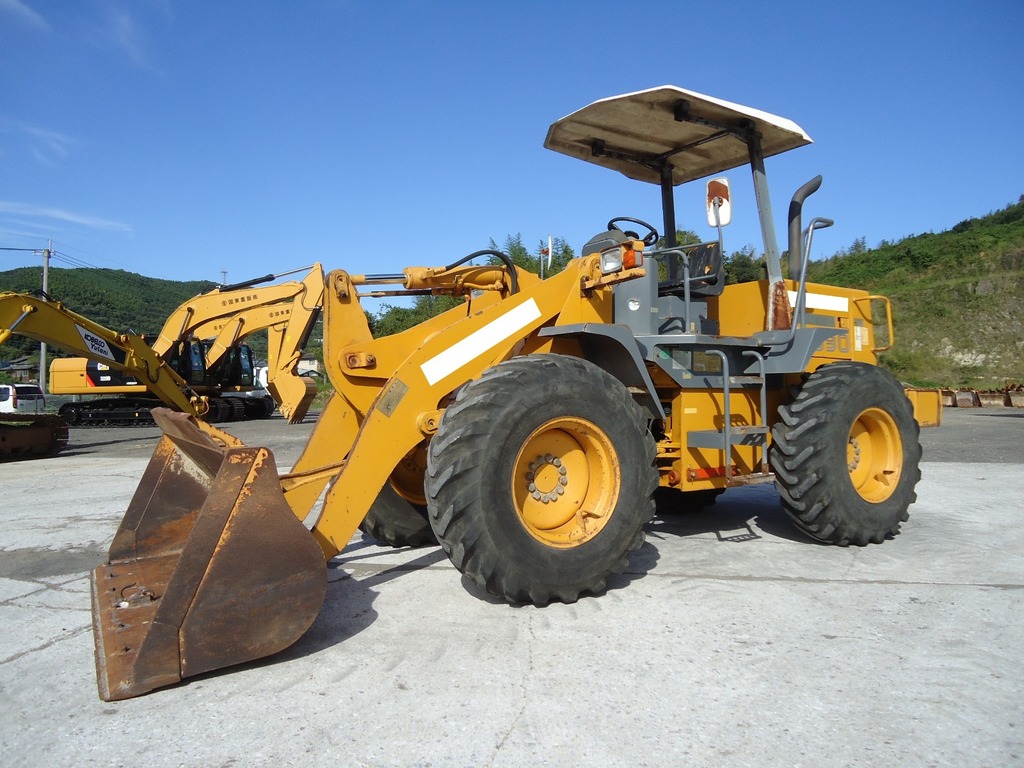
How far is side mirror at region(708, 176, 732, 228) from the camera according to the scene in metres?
4.64

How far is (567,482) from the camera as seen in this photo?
13.1ft

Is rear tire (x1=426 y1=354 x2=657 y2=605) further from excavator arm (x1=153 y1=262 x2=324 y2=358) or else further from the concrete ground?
excavator arm (x1=153 y1=262 x2=324 y2=358)

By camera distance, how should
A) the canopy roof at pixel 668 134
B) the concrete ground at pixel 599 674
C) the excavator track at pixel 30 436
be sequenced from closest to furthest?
the concrete ground at pixel 599 674 → the canopy roof at pixel 668 134 → the excavator track at pixel 30 436

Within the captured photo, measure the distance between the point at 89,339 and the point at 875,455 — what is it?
1401 centimetres

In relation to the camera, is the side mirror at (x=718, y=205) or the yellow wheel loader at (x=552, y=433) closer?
the yellow wheel loader at (x=552, y=433)

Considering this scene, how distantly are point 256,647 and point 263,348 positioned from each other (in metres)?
75.9

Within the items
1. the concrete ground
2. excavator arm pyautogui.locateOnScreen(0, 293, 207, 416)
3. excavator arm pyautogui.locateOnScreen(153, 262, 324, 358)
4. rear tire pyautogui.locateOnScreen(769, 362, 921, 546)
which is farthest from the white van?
rear tire pyautogui.locateOnScreen(769, 362, 921, 546)

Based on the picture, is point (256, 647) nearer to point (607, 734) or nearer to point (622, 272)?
point (607, 734)

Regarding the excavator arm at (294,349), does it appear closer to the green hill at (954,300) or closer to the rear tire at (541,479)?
the rear tire at (541,479)

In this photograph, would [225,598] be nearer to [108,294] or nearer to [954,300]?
[954,300]

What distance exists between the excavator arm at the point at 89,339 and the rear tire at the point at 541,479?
8.57m

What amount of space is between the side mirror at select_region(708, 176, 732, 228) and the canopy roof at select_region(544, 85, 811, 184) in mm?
663

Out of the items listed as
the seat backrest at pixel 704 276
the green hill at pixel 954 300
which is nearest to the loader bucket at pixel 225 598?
the seat backrest at pixel 704 276

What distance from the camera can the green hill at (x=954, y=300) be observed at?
31.7 metres
